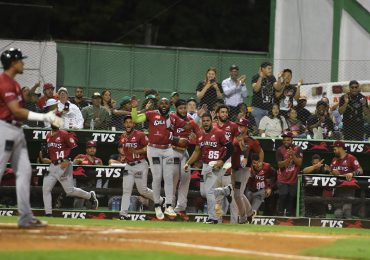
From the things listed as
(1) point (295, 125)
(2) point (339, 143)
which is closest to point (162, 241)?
(2) point (339, 143)

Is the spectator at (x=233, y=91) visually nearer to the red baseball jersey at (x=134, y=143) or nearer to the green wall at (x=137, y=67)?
the green wall at (x=137, y=67)

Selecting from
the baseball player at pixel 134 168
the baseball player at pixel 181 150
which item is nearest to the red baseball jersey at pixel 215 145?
the baseball player at pixel 181 150

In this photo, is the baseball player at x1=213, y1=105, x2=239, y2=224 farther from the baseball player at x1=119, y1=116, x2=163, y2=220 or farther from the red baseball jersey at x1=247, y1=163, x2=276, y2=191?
the red baseball jersey at x1=247, y1=163, x2=276, y2=191

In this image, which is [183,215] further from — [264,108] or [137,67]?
[137,67]

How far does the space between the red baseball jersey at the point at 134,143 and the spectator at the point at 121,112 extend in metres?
0.60

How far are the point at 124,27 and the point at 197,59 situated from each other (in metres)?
15.5

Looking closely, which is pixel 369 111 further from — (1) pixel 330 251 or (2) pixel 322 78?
(1) pixel 330 251

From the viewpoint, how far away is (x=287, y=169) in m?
20.2

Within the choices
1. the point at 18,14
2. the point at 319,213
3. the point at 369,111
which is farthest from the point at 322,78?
the point at 18,14

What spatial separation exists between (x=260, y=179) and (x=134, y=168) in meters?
2.70

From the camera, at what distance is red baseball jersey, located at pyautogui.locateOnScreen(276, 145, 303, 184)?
2009 centimetres

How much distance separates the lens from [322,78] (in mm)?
22312

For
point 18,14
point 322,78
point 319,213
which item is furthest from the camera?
point 18,14

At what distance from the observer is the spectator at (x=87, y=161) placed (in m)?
20.3
